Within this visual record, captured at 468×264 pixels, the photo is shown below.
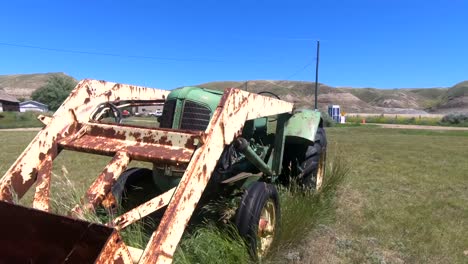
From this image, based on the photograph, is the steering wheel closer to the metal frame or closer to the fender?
the metal frame

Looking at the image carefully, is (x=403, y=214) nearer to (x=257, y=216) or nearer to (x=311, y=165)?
(x=311, y=165)

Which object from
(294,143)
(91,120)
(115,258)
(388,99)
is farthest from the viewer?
(388,99)

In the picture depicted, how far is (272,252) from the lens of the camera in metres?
3.62

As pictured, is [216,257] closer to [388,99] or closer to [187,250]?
[187,250]

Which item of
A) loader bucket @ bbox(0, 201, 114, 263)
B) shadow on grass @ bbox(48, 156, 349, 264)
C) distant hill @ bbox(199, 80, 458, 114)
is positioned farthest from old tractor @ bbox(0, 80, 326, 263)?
distant hill @ bbox(199, 80, 458, 114)

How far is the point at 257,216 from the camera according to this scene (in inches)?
130

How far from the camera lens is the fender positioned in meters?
4.92

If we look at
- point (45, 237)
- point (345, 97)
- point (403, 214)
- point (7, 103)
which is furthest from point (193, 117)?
point (345, 97)

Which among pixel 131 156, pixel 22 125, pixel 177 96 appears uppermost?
pixel 177 96

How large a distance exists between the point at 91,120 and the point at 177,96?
76 centimetres

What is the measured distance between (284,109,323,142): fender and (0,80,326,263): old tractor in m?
0.01

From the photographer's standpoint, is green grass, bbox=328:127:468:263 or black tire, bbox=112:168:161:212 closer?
black tire, bbox=112:168:161:212

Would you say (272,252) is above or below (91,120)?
below

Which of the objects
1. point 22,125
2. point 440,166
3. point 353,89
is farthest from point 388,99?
point 440,166
